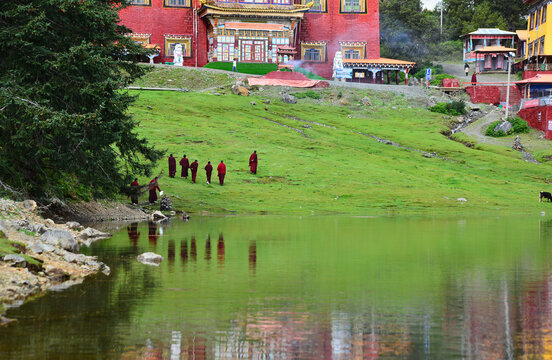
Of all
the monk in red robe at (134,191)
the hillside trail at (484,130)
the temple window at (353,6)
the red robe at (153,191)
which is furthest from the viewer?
the temple window at (353,6)

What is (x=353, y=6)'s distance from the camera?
11050cm

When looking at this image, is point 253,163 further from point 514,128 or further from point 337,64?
point 337,64

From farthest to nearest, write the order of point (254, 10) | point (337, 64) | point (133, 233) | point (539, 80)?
point (337, 64), point (254, 10), point (539, 80), point (133, 233)

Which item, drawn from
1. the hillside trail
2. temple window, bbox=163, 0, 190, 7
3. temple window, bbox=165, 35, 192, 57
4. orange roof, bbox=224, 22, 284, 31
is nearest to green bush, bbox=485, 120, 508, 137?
the hillside trail

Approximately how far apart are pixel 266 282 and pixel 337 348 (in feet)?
22.6

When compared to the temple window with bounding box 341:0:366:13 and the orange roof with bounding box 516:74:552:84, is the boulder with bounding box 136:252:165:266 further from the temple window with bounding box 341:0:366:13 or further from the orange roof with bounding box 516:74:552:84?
the temple window with bounding box 341:0:366:13

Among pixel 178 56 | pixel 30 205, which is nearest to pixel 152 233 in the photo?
pixel 30 205

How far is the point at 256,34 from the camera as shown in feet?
333

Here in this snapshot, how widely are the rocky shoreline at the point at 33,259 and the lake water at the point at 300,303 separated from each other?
66 centimetres

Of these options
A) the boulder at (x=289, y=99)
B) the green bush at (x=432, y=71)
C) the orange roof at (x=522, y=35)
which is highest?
the orange roof at (x=522, y=35)

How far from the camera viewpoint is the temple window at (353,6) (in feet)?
361

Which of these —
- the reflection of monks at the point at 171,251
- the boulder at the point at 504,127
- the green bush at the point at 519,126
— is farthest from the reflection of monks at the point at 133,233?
the green bush at the point at 519,126

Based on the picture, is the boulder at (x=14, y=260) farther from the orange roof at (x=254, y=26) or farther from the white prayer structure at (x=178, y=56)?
the orange roof at (x=254, y=26)

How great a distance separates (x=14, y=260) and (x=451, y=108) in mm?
74958
